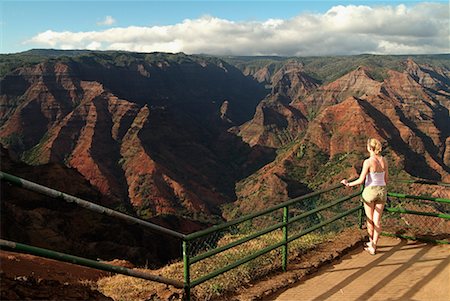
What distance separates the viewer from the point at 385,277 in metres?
6.37

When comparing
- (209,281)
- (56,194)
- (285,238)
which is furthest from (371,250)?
(56,194)

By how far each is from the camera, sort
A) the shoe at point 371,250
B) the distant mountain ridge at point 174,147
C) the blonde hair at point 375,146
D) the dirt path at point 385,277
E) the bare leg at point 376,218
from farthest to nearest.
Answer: the distant mountain ridge at point 174,147, the shoe at point 371,250, the bare leg at point 376,218, the blonde hair at point 375,146, the dirt path at point 385,277

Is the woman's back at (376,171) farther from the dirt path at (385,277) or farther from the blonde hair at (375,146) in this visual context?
the dirt path at (385,277)

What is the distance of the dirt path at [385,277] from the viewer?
5758 mm

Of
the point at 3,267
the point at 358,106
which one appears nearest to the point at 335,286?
the point at 3,267

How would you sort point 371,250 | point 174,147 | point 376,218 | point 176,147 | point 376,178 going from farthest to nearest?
point 176,147, point 174,147, point 371,250, point 376,218, point 376,178

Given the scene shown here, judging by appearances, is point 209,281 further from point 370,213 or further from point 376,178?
point 376,178

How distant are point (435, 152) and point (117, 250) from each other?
135025 mm

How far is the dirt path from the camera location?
5.76 meters

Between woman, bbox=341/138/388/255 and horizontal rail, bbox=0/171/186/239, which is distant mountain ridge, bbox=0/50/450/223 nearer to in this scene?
woman, bbox=341/138/388/255

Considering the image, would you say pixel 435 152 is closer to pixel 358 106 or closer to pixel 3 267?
pixel 358 106

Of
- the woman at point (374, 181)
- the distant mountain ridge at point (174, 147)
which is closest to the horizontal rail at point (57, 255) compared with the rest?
the woman at point (374, 181)

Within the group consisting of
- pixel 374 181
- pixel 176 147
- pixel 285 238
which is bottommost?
pixel 176 147

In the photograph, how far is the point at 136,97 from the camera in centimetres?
19150
